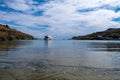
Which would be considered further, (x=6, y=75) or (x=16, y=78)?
(x=6, y=75)

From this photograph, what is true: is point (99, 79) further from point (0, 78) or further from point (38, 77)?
point (0, 78)

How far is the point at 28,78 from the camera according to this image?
20.2 m

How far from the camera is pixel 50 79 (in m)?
19.9

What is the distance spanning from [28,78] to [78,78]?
455cm

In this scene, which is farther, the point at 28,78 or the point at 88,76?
the point at 88,76

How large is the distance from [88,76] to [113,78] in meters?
2.43

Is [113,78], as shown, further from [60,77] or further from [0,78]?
[0,78]

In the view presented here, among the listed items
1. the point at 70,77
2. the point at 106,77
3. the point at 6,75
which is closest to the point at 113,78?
the point at 106,77

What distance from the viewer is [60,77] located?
20.8 meters

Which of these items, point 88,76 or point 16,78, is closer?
point 16,78

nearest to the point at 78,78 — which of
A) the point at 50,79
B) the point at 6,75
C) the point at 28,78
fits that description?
the point at 50,79

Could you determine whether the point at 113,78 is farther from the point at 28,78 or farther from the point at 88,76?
the point at 28,78

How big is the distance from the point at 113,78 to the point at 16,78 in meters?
8.83

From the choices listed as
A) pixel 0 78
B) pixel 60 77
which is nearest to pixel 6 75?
pixel 0 78
